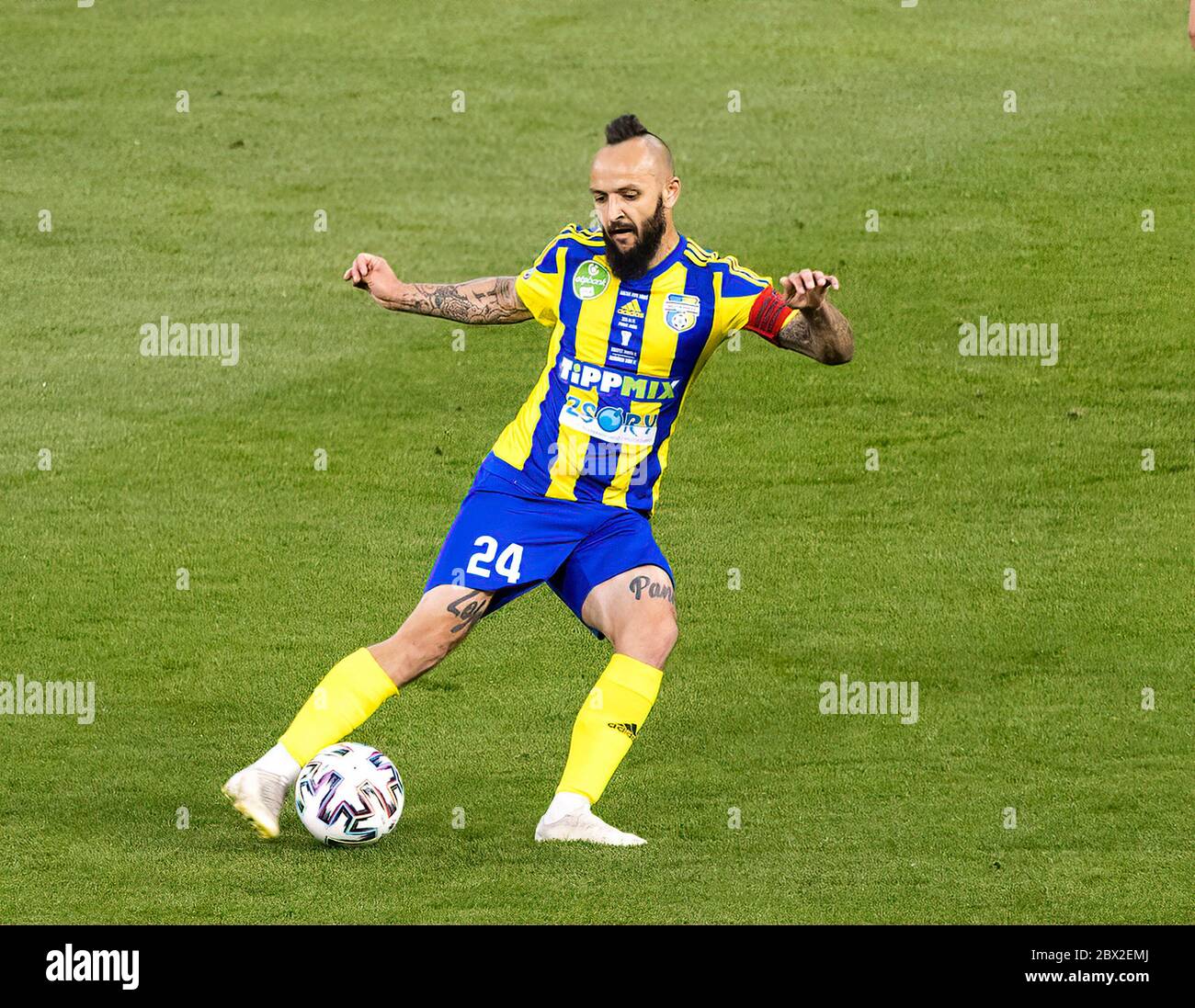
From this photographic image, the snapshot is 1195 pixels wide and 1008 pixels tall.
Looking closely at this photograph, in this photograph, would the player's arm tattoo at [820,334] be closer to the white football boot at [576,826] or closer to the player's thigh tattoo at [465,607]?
the player's thigh tattoo at [465,607]

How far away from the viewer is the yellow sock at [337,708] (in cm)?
910

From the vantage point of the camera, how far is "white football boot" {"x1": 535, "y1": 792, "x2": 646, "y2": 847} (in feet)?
29.5

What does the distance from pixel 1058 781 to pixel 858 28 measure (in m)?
15.3

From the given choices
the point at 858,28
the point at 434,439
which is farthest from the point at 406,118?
the point at 434,439

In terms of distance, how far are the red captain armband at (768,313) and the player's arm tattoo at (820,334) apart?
0.03m

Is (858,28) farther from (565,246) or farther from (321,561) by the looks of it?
(565,246)

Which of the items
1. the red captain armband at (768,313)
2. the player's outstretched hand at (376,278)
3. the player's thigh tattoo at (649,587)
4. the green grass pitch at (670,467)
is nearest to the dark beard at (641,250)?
the red captain armband at (768,313)

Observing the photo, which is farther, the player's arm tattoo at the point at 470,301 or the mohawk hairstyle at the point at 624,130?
the player's arm tattoo at the point at 470,301

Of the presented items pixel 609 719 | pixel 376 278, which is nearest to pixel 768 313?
pixel 376 278

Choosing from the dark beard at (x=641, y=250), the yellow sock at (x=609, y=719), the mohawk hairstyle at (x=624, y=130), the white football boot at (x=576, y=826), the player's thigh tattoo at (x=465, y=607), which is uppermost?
the mohawk hairstyle at (x=624, y=130)

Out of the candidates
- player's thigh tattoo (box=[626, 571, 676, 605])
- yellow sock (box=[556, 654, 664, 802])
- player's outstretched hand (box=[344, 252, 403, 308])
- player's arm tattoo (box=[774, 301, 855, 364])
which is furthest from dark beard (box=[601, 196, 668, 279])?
yellow sock (box=[556, 654, 664, 802])

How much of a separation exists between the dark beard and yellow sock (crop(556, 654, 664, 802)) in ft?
5.68

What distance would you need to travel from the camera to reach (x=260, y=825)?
29.3 ft

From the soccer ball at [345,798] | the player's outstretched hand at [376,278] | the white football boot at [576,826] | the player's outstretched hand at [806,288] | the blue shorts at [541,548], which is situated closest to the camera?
the player's outstretched hand at [806,288]
